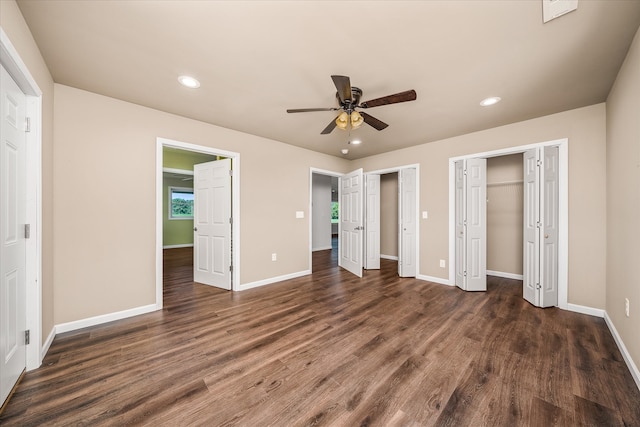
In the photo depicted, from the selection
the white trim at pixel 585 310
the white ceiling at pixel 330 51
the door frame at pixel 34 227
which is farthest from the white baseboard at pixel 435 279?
the door frame at pixel 34 227

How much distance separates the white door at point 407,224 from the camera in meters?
4.61

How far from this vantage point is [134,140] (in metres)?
2.86

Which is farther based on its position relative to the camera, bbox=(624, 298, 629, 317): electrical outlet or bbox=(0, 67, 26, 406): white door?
bbox=(624, 298, 629, 317): electrical outlet

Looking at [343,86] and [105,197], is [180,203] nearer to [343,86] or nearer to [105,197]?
[105,197]

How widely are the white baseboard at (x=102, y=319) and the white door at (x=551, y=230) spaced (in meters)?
5.04

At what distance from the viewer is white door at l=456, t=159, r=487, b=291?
12.3ft

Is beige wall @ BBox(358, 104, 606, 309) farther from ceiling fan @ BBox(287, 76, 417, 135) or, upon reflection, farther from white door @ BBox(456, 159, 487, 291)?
ceiling fan @ BBox(287, 76, 417, 135)

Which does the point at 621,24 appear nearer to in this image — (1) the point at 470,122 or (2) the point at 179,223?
(1) the point at 470,122

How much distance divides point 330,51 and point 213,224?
10.5 feet

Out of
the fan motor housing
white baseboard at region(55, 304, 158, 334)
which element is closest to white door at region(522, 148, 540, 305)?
the fan motor housing

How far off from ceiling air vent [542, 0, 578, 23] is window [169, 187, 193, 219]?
9.23 meters

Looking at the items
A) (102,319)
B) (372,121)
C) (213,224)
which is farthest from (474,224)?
(102,319)

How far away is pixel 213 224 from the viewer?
3.99m

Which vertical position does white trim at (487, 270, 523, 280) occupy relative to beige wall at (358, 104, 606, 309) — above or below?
below
